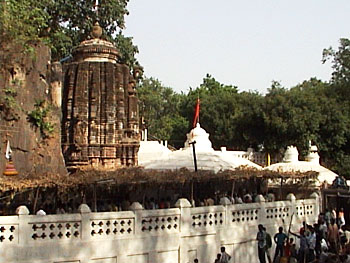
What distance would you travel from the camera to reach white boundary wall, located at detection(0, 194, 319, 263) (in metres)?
10.0

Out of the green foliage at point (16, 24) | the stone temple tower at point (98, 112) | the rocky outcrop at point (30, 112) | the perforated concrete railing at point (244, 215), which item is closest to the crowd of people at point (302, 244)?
the perforated concrete railing at point (244, 215)

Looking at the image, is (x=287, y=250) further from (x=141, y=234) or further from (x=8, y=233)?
(x=8, y=233)

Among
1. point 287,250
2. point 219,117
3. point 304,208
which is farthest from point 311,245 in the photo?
point 219,117

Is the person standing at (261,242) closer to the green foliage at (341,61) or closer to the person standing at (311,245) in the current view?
the person standing at (311,245)

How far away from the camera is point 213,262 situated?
12891 mm

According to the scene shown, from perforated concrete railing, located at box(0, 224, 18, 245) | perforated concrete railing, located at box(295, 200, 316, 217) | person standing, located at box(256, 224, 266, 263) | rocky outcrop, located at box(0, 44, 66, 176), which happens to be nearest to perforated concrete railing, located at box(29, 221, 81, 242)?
perforated concrete railing, located at box(0, 224, 18, 245)

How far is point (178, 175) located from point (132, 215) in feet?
14.1

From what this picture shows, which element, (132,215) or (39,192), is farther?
(39,192)

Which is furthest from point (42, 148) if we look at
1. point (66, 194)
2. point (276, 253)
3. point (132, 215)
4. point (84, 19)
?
point (84, 19)

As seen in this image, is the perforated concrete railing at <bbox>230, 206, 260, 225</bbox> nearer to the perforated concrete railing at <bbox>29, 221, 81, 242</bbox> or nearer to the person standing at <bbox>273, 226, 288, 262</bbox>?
the person standing at <bbox>273, 226, 288, 262</bbox>

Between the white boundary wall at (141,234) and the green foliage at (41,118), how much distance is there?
6.58 metres

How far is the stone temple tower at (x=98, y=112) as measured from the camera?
82.0 feet

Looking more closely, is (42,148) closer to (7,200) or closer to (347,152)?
(7,200)

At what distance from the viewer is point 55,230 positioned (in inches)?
407
